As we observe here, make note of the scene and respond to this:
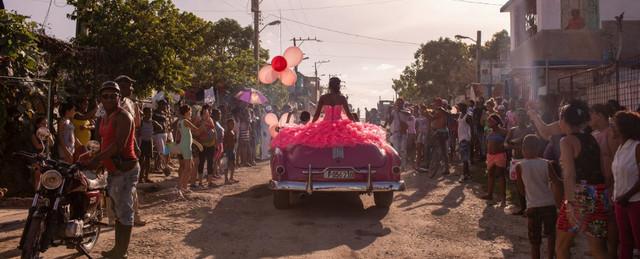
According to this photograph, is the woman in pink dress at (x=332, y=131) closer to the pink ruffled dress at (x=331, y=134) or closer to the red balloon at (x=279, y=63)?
the pink ruffled dress at (x=331, y=134)

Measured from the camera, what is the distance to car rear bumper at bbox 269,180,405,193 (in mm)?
7512

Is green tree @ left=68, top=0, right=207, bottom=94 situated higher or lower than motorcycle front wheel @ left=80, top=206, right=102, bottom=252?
higher

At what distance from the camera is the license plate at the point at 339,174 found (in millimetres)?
7645

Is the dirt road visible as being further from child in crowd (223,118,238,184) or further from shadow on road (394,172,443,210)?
child in crowd (223,118,238,184)

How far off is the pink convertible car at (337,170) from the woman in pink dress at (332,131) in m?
0.12

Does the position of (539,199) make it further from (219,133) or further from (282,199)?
(219,133)

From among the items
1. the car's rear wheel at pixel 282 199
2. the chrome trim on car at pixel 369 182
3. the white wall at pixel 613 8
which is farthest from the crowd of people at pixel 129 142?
the white wall at pixel 613 8

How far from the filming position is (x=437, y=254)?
5797 millimetres

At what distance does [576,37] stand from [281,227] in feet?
57.5

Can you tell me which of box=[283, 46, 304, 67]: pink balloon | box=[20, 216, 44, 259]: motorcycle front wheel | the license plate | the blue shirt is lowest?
box=[20, 216, 44, 259]: motorcycle front wheel

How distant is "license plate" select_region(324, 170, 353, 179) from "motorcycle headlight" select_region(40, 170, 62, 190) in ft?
12.6

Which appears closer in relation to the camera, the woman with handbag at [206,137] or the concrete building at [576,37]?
the woman with handbag at [206,137]

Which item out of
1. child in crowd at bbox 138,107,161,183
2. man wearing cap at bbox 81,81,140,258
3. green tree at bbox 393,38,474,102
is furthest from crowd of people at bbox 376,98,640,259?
green tree at bbox 393,38,474,102

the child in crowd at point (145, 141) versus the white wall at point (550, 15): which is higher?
the white wall at point (550, 15)
